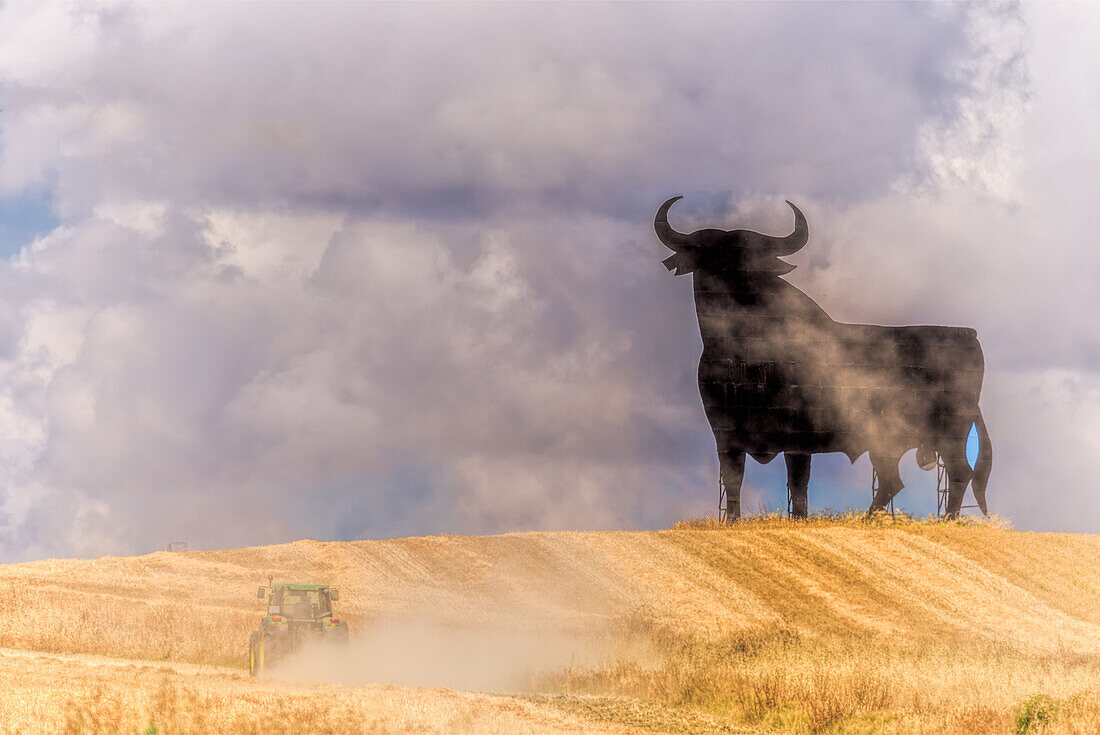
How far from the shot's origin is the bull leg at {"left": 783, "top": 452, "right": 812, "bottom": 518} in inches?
1148

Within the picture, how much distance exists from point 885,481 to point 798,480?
8.47 feet

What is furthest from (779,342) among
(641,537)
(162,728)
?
(162,728)

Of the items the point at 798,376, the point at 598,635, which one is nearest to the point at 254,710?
the point at 598,635

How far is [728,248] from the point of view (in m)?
29.2

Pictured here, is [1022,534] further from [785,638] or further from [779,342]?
[785,638]

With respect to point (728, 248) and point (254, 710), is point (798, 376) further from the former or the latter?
point (254, 710)

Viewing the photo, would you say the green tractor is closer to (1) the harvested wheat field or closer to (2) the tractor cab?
(2) the tractor cab

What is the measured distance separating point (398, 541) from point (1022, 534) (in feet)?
55.7

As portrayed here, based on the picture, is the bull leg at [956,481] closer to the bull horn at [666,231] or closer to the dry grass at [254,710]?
the bull horn at [666,231]

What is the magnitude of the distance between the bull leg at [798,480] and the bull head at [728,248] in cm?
478

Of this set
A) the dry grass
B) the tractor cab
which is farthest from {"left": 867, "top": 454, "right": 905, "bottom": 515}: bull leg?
the dry grass

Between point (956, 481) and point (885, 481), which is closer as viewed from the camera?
point (885, 481)

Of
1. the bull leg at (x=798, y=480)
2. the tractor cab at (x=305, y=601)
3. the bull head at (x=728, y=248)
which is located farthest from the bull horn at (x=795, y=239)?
the tractor cab at (x=305, y=601)

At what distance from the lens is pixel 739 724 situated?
1588 cm
